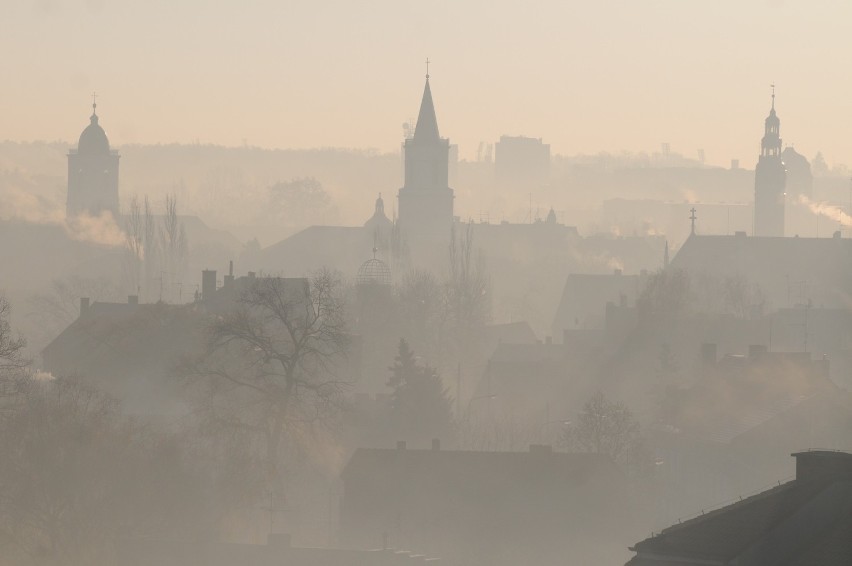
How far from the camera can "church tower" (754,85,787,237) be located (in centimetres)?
19725

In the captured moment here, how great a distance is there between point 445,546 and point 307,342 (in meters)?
5.94

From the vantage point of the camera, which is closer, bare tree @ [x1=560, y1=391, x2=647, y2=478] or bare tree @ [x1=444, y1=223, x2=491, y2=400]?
bare tree @ [x1=560, y1=391, x2=647, y2=478]

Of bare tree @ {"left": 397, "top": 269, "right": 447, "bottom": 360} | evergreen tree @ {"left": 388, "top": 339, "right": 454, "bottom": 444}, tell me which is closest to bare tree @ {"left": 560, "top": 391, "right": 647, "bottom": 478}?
evergreen tree @ {"left": 388, "top": 339, "right": 454, "bottom": 444}

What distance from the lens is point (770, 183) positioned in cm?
19762

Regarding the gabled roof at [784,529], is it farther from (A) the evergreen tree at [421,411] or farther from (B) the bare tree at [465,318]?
(B) the bare tree at [465,318]

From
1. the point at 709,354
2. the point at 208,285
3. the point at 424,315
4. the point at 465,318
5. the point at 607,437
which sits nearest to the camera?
the point at 607,437

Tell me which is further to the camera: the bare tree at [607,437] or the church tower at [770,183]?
the church tower at [770,183]

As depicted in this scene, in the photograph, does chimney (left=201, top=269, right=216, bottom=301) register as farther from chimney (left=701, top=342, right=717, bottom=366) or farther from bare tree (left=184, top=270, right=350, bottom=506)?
bare tree (left=184, top=270, right=350, bottom=506)

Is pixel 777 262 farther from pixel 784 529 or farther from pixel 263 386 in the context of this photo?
pixel 784 529

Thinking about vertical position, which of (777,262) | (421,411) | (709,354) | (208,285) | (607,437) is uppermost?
(777,262)

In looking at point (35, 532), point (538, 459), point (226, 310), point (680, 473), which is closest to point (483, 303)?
point (226, 310)

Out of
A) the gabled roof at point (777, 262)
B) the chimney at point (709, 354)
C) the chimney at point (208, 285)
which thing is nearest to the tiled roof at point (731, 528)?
the chimney at point (709, 354)

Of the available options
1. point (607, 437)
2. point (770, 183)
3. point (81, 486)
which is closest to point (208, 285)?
point (607, 437)

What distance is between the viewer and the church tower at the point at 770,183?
197250 mm
